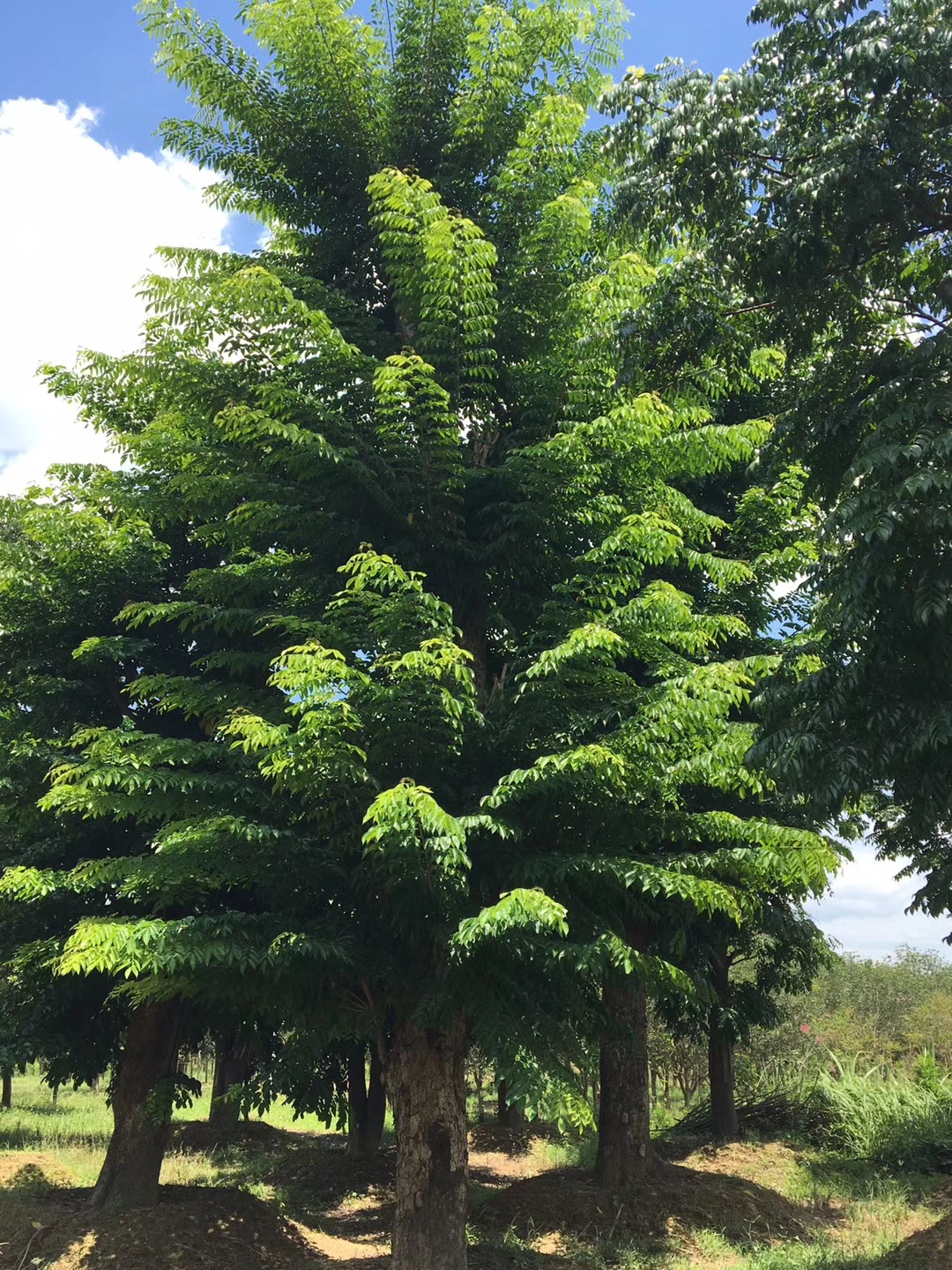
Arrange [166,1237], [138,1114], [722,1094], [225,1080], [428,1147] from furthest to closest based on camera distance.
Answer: [225,1080]
[722,1094]
[138,1114]
[166,1237]
[428,1147]

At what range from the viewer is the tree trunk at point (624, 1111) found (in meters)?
12.6

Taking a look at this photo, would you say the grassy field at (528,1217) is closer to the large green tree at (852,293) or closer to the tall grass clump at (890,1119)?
the tall grass clump at (890,1119)

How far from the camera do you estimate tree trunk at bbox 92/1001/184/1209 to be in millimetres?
11336

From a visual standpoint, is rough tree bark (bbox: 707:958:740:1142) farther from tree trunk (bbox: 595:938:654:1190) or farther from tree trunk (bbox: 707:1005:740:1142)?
tree trunk (bbox: 595:938:654:1190)

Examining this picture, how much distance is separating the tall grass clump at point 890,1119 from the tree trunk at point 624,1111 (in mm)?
5752

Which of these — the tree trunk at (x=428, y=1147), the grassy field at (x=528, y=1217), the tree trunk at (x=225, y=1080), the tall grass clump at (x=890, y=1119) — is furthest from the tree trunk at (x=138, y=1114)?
the tall grass clump at (x=890, y=1119)

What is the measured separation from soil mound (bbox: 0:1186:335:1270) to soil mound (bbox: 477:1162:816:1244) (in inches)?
101

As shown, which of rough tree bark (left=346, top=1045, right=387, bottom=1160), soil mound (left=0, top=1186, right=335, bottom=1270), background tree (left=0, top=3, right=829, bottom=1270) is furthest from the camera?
rough tree bark (left=346, top=1045, right=387, bottom=1160)

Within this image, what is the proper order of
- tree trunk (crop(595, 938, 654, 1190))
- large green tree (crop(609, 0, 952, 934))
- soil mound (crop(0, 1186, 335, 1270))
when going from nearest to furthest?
large green tree (crop(609, 0, 952, 934)) → soil mound (crop(0, 1186, 335, 1270)) → tree trunk (crop(595, 938, 654, 1190))

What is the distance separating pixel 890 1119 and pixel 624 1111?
6921mm

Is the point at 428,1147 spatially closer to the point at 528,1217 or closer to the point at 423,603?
the point at 528,1217

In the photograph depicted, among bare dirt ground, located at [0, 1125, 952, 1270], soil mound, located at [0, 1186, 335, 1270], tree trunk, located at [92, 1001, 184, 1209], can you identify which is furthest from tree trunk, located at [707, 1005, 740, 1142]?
tree trunk, located at [92, 1001, 184, 1209]

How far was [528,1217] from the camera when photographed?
11.8 metres

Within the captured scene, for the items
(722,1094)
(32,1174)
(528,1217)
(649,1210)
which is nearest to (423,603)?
(528,1217)
